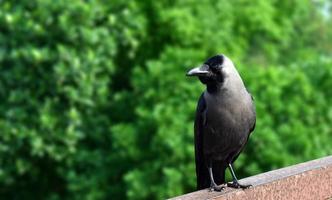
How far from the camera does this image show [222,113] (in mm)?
4824

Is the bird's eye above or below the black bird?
above

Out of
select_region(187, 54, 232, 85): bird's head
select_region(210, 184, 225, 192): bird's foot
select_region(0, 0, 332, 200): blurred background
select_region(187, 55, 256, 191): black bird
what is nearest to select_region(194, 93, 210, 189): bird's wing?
select_region(187, 55, 256, 191): black bird

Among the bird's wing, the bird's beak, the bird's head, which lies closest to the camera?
the bird's beak

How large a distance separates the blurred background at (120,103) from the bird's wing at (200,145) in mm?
9682

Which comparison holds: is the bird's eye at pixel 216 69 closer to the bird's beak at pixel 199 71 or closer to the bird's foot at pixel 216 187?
the bird's beak at pixel 199 71

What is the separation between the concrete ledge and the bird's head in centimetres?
67

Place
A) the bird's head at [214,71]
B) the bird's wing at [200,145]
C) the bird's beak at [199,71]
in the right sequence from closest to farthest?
1. the bird's beak at [199,71]
2. the bird's head at [214,71]
3. the bird's wing at [200,145]

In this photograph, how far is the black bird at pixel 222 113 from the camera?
15.6ft

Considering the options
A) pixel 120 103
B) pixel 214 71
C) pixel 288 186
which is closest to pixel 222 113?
pixel 214 71

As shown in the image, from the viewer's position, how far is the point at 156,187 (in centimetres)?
1573

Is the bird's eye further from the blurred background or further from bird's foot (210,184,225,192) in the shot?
the blurred background

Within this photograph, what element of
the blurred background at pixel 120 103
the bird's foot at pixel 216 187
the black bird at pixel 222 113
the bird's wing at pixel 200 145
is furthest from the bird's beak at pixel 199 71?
the blurred background at pixel 120 103

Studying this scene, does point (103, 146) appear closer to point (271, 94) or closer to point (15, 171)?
point (15, 171)

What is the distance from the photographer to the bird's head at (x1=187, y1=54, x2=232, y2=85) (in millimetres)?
4711
